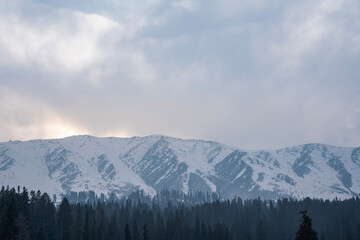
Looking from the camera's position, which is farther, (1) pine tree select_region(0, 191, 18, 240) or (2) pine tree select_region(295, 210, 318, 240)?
(1) pine tree select_region(0, 191, 18, 240)

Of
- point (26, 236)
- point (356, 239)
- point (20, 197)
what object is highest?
point (20, 197)

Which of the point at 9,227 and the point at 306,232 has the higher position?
the point at 9,227

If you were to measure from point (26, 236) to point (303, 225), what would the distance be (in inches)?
3775

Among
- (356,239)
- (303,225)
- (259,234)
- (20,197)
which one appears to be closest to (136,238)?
(20,197)

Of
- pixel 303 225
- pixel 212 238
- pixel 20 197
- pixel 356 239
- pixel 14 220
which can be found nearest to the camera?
pixel 303 225

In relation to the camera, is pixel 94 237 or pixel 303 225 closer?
pixel 303 225

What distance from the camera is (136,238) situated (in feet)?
519

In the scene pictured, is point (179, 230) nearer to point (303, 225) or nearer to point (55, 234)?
point (55, 234)

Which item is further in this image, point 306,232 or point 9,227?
point 9,227

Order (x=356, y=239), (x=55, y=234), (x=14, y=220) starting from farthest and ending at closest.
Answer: (x=356, y=239), (x=55, y=234), (x=14, y=220)

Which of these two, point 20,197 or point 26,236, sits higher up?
point 20,197

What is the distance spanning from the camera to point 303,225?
4378 cm

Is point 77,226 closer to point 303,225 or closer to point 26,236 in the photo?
point 26,236

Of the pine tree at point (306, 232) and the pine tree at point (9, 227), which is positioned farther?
the pine tree at point (9, 227)
